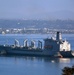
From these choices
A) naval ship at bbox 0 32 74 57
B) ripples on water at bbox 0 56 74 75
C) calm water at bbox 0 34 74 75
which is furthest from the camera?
naval ship at bbox 0 32 74 57

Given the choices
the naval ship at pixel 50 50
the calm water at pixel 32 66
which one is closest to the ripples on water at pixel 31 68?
the calm water at pixel 32 66

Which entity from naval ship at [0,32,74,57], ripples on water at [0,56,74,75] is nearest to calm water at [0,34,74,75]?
ripples on water at [0,56,74,75]

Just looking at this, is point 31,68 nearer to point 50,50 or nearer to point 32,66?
point 32,66

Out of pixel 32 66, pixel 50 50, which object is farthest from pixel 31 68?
pixel 50 50

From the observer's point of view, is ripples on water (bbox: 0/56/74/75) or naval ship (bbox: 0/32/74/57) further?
naval ship (bbox: 0/32/74/57)

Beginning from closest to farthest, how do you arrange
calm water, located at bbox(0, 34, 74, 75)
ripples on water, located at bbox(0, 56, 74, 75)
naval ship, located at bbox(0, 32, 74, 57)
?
ripples on water, located at bbox(0, 56, 74, 75) < calm water, located at bbox(0, 34, 74, 75) < naval ship, located at bbox(0, 32, 74, 57)

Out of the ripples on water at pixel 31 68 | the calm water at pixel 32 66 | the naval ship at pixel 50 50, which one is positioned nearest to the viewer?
the ripples on water at pixel 31 68

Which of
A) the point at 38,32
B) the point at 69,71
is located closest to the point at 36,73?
the point at 69,71

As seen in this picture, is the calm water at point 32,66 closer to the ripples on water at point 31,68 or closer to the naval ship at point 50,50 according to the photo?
the ripples on water at point 31,68

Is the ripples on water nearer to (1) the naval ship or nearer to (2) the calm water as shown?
(2) the calm water

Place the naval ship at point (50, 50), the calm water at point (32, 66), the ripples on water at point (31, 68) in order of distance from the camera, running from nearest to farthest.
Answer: the ripples on water at point (31, 68) → the calm water at point (32, 66) → the naval ship at point (50, 50)

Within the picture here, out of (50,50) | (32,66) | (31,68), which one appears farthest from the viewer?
(50,50)
